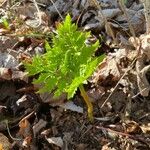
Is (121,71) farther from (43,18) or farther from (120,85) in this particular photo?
(43,18)

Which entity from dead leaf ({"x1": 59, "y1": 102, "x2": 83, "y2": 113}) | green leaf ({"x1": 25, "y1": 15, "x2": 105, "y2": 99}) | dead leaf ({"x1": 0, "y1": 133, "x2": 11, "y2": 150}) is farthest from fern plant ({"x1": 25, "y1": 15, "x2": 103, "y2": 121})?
dead leaf ({"x1": 0, "y1": 133, "x2": 11, "y2": 150})

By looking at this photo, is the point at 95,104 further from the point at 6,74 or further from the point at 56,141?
the point at 6,74

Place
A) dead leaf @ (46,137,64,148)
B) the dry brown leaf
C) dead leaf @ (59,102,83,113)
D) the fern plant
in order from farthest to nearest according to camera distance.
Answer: the dry brown leaf < dead leaf @ (59,102,83,113) < dead leaf @ (46,137,64,148) < the fern plant

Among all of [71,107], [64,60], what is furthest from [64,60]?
[71,107]

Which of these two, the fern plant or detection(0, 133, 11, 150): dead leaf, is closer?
the fern plant

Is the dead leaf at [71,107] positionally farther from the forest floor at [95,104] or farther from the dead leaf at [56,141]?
the dead leaf at [56,141]

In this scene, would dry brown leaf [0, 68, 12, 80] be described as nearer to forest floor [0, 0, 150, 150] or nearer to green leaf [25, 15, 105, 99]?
forest floor [0, 0, 150, 150]

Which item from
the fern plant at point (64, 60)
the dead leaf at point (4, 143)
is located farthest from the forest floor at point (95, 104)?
the fern plant at point (64, 60)

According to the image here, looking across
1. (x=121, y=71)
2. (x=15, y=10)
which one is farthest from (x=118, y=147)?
(x=15, y=10)

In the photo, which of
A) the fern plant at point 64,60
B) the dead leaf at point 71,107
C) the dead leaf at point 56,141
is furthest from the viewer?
the dead leaf at point 71,107
